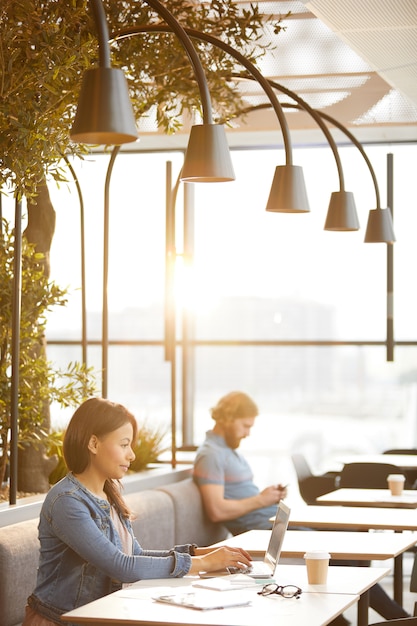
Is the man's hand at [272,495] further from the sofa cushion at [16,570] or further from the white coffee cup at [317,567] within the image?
the white coffee cup at [317,567]

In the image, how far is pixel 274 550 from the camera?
386 centimetres

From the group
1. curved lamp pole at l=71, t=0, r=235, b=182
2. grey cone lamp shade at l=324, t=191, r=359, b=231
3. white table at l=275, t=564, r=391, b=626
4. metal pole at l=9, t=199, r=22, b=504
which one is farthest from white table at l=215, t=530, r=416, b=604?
grey cone lamp shade at l=324, t=191, r=359, b=231

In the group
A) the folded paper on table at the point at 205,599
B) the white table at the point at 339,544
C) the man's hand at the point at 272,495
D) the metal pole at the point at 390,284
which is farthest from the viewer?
the metal pole at the point at 390,284

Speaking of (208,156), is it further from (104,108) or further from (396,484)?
(396,484)

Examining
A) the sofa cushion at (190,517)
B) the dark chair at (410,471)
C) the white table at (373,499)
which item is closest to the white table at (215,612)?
the sofa cushion at (190,517)

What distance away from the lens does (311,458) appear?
10.2 metres

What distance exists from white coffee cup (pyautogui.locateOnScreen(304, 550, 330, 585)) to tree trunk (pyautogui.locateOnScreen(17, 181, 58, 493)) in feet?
8.77

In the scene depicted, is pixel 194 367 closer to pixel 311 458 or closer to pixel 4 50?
pixel 311 458

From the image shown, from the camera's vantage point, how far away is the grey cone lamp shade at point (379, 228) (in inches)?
286

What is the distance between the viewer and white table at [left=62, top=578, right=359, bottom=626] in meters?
3.06

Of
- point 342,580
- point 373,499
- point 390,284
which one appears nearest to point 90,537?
point 342,580

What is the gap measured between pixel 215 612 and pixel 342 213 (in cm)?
382

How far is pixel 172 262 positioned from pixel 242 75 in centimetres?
192

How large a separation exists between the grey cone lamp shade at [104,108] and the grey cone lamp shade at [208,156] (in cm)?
99
